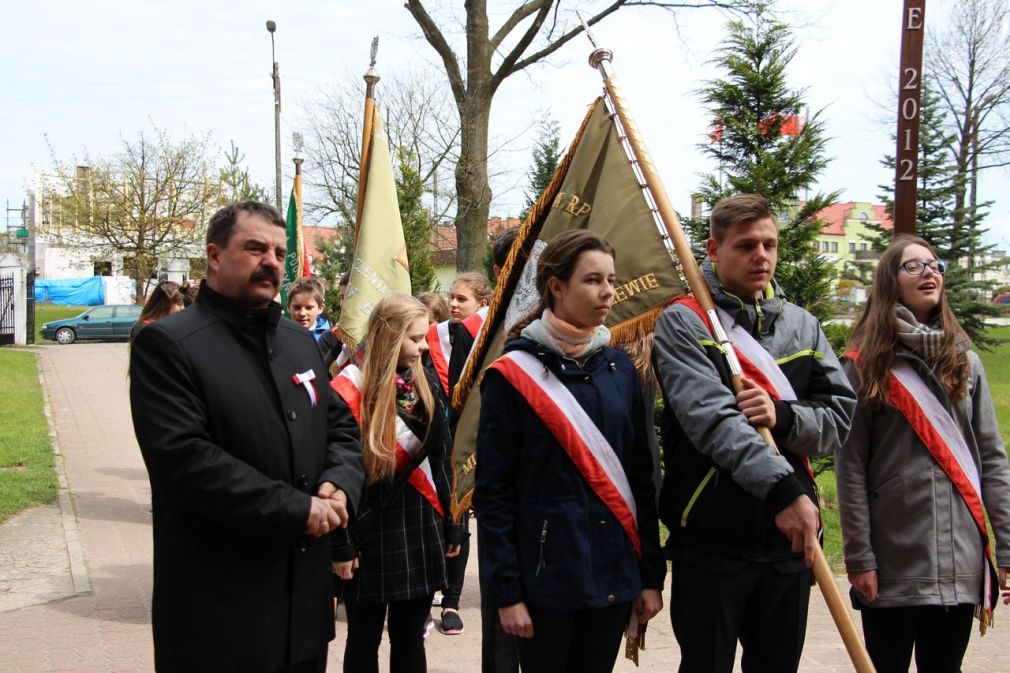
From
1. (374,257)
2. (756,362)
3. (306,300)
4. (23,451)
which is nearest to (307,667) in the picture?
(756,362)

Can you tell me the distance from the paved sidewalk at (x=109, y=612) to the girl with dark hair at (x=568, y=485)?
82.7 inches

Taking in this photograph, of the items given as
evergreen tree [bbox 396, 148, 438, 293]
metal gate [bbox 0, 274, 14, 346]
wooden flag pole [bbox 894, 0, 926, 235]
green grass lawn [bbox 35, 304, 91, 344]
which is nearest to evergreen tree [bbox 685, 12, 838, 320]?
wooden flag pole [bbox 894, 0, 926, 235]

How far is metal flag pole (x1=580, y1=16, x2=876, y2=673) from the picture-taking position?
8.84ft

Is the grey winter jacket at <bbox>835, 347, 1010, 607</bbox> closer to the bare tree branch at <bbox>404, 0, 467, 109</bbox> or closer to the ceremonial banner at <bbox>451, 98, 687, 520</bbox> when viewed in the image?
the ceremonial banner at <bbox>451, 98, 687, 520</bbox>

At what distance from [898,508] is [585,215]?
162 centimetres

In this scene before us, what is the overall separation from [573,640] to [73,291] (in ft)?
195

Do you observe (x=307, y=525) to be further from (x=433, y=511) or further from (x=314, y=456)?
(x=433, y=511)

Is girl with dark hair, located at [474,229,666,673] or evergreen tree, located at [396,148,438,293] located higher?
evergreen tree, located at [396,148,438,293]

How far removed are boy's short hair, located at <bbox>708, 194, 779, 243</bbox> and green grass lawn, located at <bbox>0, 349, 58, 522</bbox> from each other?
744 cm

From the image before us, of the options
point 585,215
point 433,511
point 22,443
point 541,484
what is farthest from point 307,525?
point 22,443

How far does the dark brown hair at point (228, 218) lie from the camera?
9.29 ft

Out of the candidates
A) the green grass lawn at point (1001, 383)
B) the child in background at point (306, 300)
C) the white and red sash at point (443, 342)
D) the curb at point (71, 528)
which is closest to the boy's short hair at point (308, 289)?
the child in background at point (306, 300)

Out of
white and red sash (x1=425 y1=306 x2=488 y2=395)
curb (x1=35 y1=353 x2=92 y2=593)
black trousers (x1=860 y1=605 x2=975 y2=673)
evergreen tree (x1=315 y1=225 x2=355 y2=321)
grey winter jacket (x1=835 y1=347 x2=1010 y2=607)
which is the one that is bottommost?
curb (x1=35 y1=353 x2=92 y2=593)

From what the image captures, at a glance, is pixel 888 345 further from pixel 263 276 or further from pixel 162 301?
pixel 162 301
